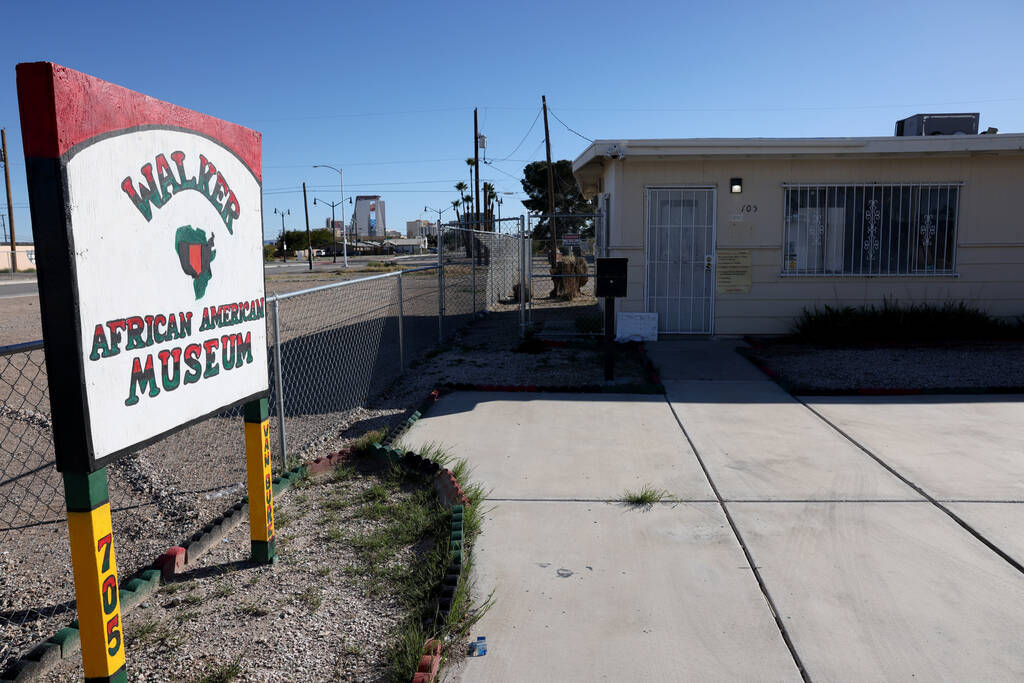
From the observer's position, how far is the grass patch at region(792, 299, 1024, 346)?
11.4 meters

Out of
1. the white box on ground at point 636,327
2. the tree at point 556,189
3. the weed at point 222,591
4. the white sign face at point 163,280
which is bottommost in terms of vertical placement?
the weed at point 222,591

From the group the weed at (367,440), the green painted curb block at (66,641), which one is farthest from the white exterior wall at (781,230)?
the green painted curb block at (66,641)

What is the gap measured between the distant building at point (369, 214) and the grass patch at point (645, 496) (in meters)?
124

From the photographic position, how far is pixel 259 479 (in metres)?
4.25

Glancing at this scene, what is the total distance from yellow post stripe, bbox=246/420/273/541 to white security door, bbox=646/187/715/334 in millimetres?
8773

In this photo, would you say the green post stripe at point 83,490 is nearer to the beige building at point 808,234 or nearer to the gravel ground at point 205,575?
the gravel ground at point 205,575

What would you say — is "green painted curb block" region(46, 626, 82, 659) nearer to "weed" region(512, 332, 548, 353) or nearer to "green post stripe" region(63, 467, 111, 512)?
"green post stripe" region(63, 467, 111, 512)

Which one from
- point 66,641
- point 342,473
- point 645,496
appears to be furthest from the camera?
point 342,473

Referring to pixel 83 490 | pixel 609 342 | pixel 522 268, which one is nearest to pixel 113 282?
pixel 83 490

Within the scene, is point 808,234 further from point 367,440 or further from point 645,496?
point 367,440

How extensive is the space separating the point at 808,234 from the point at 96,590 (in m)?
11.4

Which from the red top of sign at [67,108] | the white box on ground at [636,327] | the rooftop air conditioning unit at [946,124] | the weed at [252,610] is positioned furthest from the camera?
the rooftop air conditioning unit at [946,124]

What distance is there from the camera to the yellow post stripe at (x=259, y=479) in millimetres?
4223

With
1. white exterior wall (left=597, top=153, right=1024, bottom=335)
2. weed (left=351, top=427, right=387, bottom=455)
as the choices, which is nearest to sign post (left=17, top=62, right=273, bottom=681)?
weed (left=351, top=427, right=387, bottom=455)
